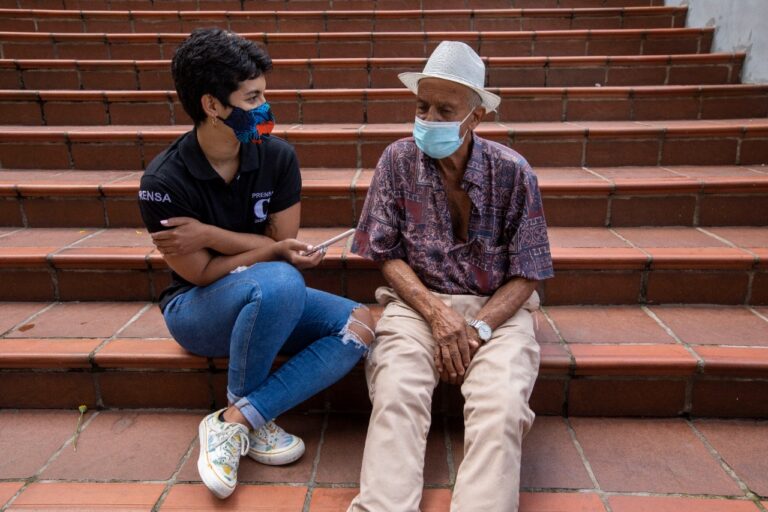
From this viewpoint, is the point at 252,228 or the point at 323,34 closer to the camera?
the point at 252,228

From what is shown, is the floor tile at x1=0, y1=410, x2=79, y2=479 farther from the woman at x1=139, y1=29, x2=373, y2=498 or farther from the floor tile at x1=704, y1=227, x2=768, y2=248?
the floor tile at x1=704, y1=227, x2=768, y2=248

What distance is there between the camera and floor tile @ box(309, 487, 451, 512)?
5.16 feet

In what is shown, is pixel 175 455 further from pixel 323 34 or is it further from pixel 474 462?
pixel 323 34

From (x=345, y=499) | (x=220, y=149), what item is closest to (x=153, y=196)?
(x=220, y=149)

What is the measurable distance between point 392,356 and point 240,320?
A: 1.59 feet

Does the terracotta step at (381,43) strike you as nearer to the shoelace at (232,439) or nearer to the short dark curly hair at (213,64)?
the short dark curly hair at (213,64)

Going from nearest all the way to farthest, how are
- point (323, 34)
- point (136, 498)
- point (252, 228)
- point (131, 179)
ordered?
1. point (136, 498)
2. point (252, 228)
3. point (131, 179)
4. point (323, 34)

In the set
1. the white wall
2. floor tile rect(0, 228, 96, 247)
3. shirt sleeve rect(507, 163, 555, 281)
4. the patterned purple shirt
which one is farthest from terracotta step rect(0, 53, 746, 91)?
shirt sleeve rect(507, 163, 555, 281)

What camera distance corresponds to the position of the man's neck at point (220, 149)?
67.4 inches

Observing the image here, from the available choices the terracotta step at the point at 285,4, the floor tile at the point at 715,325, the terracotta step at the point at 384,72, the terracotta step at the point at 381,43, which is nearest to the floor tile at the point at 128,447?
the floor tile at the point at 715,325

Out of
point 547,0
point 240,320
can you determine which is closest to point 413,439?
point 240,320

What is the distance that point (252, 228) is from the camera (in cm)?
190

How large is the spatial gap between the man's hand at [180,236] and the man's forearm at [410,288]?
0.62 meters

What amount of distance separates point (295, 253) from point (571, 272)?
121 cm
